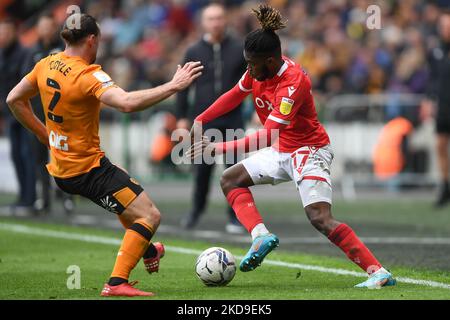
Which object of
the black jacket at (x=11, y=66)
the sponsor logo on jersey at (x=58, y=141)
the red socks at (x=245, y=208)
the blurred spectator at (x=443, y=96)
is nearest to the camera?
the sponsor logo on jersey at (x=58, y=141)

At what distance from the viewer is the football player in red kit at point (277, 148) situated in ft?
27.1

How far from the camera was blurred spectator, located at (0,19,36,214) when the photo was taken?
15828 mm

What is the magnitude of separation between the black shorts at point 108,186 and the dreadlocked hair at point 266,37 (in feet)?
4.72

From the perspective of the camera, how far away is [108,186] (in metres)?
7.98

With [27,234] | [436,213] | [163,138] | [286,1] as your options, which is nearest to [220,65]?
[27,234]

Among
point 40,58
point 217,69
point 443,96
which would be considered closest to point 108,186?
point 217,69

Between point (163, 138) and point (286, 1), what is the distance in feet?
19.5

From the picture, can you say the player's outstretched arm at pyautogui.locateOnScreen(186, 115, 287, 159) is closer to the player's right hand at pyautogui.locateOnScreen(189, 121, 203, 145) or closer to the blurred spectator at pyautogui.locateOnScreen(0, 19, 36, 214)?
the player's right hand at pyautogui.locateOnScreen(189, 121, 203, 145)

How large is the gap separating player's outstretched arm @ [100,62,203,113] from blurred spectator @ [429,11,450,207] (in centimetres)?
1019

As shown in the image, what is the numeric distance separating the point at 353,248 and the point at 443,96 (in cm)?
968

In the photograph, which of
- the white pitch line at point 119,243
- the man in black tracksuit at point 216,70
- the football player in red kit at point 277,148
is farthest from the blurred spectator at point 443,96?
the football player in red kit at point 277,148

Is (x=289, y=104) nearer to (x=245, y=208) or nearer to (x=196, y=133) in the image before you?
(x=196, y=133)

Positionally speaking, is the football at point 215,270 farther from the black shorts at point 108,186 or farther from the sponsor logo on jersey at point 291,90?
the sponsor logo on jersey at point 291,90
